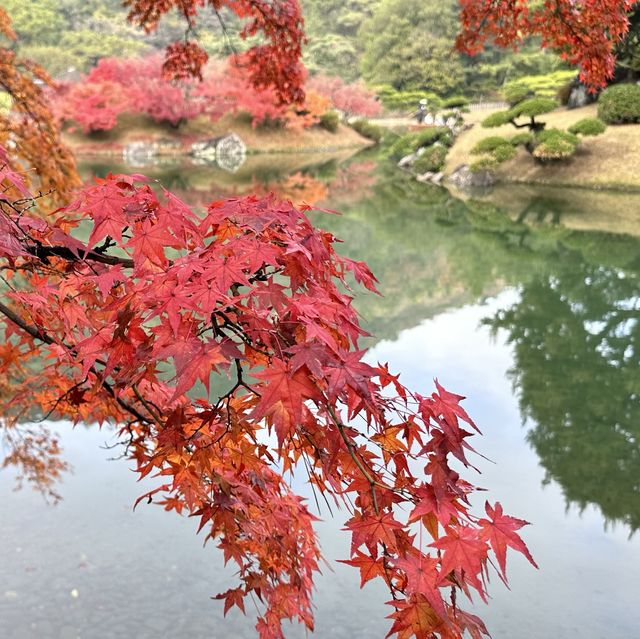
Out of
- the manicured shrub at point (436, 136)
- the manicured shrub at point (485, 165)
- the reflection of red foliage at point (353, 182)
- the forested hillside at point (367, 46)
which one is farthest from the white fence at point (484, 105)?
the manicured shrub at point (485, 165)

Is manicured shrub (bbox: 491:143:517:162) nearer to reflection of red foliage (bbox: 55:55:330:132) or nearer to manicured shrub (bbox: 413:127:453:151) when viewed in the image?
manicured shrub (bbox: 413:127:453:151)

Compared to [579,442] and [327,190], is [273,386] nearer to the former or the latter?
[579,442]

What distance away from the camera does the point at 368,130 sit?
1188 inches

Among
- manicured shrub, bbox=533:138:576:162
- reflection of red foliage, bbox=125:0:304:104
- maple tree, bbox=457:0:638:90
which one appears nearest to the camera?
maple tree, bbox=457:0:638:90

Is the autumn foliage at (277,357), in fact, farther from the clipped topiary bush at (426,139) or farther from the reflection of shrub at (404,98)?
the reflection of shrub at (404,98)

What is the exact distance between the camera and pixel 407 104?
98.9ft

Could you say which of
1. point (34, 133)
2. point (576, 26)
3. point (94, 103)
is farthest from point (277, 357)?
point (94, 103)

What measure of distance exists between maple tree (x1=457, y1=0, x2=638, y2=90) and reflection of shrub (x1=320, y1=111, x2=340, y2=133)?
2466 cm

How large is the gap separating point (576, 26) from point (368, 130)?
27670 mm

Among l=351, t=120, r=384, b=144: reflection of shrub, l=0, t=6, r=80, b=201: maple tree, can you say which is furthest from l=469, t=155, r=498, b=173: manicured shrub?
l=351, t=120, r=384, b=144: reflection of shrub

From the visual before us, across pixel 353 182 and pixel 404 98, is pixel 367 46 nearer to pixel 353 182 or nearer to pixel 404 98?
pixel 404 98

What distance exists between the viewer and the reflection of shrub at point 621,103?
49.5ft

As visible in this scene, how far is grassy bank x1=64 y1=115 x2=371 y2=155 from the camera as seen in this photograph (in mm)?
24844

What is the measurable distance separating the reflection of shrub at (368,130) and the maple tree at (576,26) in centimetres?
2662
